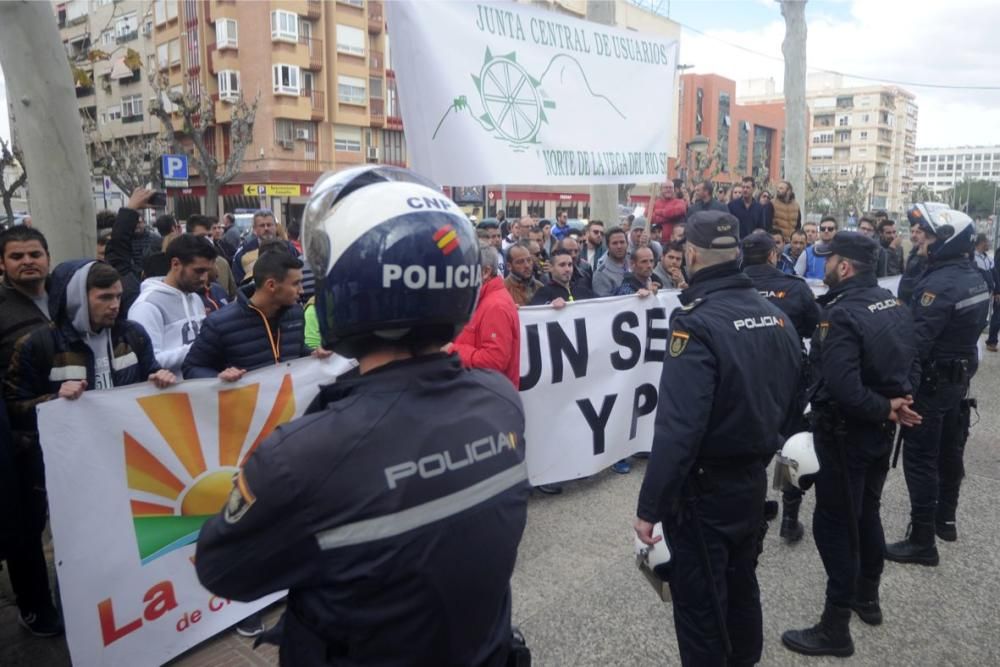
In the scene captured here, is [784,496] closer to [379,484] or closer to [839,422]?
[839,422]

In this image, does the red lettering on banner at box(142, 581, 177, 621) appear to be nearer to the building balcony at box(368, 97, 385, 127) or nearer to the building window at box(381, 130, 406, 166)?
the building balcony at box(368, 97, 385, 127)

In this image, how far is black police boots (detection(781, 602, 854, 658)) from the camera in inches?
134

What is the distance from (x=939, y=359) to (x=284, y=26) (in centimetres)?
4323

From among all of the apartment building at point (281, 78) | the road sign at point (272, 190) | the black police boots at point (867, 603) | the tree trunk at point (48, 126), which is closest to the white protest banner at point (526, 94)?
the tree trunk at point (48, 126)

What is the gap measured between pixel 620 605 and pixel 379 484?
2.93 metres

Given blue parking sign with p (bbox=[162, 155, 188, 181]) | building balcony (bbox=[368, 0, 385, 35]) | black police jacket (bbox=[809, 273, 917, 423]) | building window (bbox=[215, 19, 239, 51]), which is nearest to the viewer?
black police jacket (bbox=[809, 273, 917, 423])

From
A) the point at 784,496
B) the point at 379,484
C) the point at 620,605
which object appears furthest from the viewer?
the point at 784,496

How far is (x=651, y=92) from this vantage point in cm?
594

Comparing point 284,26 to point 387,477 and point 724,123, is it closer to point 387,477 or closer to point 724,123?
point 387,477

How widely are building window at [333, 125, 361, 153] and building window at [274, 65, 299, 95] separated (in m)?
3.29

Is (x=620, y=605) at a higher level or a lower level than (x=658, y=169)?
lower

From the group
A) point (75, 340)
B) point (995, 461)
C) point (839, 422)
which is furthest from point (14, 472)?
point (995, 461)

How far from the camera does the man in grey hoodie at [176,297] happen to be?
449 cm

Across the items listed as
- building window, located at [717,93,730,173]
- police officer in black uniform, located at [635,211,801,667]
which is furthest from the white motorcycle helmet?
building window, located at [717,93,730,173]
